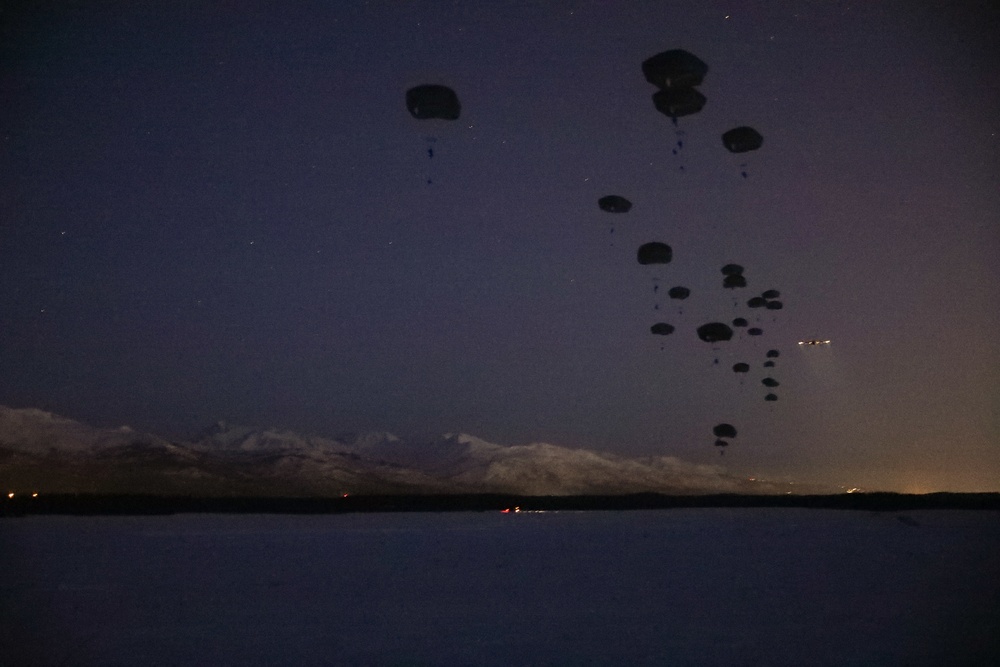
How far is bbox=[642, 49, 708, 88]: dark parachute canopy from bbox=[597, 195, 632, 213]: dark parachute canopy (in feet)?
18.2

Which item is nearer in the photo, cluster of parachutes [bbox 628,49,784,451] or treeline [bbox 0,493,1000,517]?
cluster of parachutes [bbox 628,49,784,451]

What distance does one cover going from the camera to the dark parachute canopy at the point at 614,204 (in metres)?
22.6

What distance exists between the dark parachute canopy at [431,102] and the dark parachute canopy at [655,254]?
8.35 meters

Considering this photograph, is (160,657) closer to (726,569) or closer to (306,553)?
(726,569)

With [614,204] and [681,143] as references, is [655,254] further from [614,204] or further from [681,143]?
[681,143]

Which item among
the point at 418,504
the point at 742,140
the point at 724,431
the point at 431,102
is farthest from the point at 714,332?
the point at 418,504

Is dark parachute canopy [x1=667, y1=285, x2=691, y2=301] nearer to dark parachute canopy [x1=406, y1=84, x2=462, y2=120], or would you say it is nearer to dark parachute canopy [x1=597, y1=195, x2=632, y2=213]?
dark parachute canopy [x1=597, y1=195, x2=632, y2=213]

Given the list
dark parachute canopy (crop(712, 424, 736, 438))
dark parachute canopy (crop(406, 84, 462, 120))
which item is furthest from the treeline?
dark parachute canopy (crop(406, 84, 462, 120))

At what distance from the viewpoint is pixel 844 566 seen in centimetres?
1884

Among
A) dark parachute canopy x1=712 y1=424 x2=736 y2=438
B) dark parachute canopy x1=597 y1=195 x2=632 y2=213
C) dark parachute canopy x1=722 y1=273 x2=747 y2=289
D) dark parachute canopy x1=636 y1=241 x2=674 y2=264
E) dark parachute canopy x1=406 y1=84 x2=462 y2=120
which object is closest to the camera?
dark parachute canopy x1=406 y1=84 x2=462 y2=120

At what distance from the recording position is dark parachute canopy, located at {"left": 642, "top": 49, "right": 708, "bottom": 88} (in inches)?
664

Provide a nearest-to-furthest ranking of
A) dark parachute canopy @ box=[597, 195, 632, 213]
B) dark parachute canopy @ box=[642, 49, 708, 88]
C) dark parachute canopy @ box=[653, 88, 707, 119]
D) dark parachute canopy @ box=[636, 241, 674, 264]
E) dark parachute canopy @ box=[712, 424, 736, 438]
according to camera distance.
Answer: dark parachute canopy @ box=[642, 49, 708, 88] < dark parachute canopy @ box=[653, 88, 707, 119] < dark parachute canopy @ box=[597, 195, 632, 213] < dark parachute canopy @ box=[636, 241, 674, 264] < dark parachute canopy @ box=[712, 424, 736, 438]

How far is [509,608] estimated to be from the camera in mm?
12711

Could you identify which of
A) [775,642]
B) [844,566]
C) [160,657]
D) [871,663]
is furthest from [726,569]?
[160,657]
